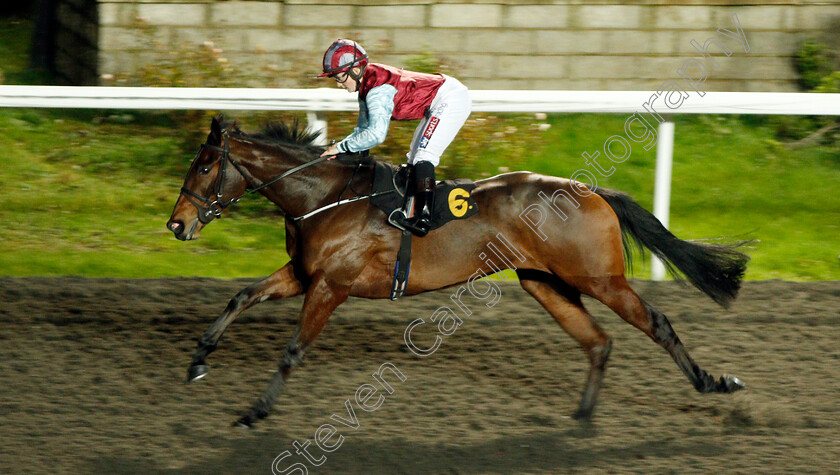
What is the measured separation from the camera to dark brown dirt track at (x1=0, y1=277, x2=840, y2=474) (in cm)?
382

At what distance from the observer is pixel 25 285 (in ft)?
19.4

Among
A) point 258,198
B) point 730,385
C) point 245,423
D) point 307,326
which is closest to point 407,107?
point 307,326

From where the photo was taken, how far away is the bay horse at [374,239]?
4.30 meters

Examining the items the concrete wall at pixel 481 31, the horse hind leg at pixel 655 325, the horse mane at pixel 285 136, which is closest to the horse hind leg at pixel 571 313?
the horse hind leg at pixel 655 325

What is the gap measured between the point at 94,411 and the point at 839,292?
14.6ft

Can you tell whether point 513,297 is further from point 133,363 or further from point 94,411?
point 94,411

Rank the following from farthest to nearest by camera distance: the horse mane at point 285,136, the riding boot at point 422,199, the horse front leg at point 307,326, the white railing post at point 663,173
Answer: the white railing post at point 663,173 < the horse mane at point 285,136 < the riding boot at point 422,199 < the horse front leg at point 307,326

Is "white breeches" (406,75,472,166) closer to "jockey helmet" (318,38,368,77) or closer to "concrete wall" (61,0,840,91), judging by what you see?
"jockey helmet" (318,38,368,77)

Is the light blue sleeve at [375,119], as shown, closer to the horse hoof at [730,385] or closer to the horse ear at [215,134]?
the horse ear at [215,134]

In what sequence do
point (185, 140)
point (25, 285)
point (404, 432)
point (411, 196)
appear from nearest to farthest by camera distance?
point (404, 432) → point (411, 196) → point (25, 285) → point (185, 140)

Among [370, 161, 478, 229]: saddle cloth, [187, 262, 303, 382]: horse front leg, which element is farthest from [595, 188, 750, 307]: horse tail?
[187, 262, 303, 382]: horse front leg

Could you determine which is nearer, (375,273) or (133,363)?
(375,273)

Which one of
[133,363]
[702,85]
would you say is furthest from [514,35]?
[133,363]

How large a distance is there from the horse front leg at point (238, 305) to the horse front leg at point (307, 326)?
158mm
